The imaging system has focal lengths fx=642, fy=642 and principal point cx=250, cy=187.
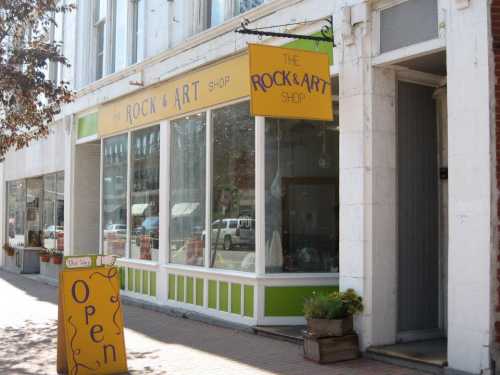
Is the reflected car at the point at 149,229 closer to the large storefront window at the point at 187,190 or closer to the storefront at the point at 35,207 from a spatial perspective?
the large storefront window at the point at 187,190

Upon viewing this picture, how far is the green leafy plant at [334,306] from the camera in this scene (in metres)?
7.21

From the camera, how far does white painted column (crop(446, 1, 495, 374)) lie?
6.07m

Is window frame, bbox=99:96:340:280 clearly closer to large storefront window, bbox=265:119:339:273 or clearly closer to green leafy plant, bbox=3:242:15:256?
large storefront window, bbox=265:119:339:273

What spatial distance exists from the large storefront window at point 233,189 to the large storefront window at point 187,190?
40cm

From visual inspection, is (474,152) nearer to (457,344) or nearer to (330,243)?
(457,344)

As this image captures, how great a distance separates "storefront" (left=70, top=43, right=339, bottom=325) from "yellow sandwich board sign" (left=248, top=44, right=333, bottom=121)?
0.66 feet

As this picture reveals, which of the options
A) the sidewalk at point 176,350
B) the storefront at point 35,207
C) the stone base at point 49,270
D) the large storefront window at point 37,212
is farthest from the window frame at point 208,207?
the stone base at point 49,270

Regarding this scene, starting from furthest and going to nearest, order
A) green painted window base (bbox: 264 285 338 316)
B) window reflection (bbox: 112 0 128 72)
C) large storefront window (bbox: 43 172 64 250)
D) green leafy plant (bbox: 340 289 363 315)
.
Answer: large storefront window (bbox: 43 172 64 250), window reflection (bbox: 112 0 128 72), green painted window base (bbox: 264 285 338 316), green leafy plant (bbox: 340 289 363 315)

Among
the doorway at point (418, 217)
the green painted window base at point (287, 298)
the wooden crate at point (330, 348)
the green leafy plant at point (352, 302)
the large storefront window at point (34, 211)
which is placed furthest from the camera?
the large storefront window at point (34, 211)

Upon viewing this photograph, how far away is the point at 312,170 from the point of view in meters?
9.29

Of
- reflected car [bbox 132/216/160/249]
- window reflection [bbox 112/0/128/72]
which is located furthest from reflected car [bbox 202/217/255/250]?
window reflection [bbox 112/0/128/72]

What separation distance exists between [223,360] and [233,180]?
3213 millimetres

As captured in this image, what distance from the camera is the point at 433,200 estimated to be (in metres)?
8.14

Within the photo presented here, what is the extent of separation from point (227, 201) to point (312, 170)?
1.47m
